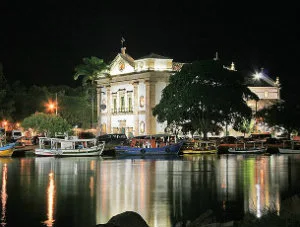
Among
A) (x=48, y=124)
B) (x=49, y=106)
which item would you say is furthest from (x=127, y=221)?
(x=49, y=106)

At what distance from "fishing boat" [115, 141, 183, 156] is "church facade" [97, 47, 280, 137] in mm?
25200

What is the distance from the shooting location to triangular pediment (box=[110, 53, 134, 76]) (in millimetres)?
102562

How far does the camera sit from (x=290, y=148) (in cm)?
7694

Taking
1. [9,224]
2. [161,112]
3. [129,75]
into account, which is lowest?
[9,224]

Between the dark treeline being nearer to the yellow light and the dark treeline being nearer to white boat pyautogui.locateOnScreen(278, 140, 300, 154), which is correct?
the yellow light

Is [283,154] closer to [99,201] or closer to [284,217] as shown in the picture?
[99,201]

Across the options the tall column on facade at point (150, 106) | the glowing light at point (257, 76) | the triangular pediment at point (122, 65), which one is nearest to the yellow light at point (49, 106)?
the triangular pediment at point (122, 65)

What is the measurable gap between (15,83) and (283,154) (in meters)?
60.3

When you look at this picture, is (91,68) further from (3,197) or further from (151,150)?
(3,197)

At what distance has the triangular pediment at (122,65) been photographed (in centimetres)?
10256

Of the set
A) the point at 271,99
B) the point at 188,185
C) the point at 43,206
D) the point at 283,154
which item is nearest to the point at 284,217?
the point at 43,206

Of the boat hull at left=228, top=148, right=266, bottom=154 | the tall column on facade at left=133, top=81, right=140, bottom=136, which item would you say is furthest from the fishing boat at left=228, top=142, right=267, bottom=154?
the tall column on facade at left=133, top=81, right=140, bottom=136

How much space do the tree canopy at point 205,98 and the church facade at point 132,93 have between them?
1380 cm

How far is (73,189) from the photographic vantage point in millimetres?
35594
